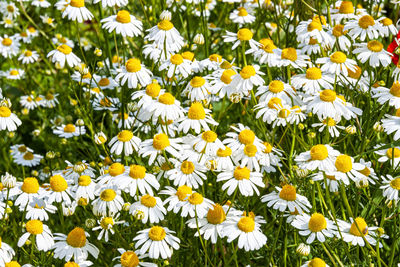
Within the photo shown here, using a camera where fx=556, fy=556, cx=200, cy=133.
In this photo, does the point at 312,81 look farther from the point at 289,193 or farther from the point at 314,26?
the point at 289,193

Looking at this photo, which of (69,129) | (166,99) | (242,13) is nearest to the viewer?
(166,99)

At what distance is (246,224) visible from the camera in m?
1.99

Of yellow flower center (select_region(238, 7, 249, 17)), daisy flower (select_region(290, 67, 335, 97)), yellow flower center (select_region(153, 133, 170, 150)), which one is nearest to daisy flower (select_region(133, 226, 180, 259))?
yellow flower center (select_region(153, 133, 170, 150))

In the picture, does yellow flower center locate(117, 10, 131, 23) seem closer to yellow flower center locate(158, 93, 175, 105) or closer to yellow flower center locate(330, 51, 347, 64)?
yellow flower center locate(158, 93, 175, 105)

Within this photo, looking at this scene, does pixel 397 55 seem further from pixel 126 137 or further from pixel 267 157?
pixel 126 137

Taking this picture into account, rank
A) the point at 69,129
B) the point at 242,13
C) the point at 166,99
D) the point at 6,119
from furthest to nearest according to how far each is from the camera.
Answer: the point at 242,13, the point at 69,129, the point at 6,119, the point at 166,99

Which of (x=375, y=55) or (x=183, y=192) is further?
(x=375, y=55)

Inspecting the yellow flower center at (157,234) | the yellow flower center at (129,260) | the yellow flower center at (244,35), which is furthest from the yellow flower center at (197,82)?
the yellow flower center at (129,260)

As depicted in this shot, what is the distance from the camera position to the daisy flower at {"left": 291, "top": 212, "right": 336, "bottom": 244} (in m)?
1.98

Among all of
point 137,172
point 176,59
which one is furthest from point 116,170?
point 176,59

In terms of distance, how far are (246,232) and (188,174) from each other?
33 centimetres

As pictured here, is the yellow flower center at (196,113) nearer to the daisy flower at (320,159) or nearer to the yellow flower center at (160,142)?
the yellow flower center at (160,142)

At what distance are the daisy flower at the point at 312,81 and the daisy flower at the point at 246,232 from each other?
66 cm

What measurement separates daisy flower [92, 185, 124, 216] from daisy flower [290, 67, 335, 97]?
89 centimetres
